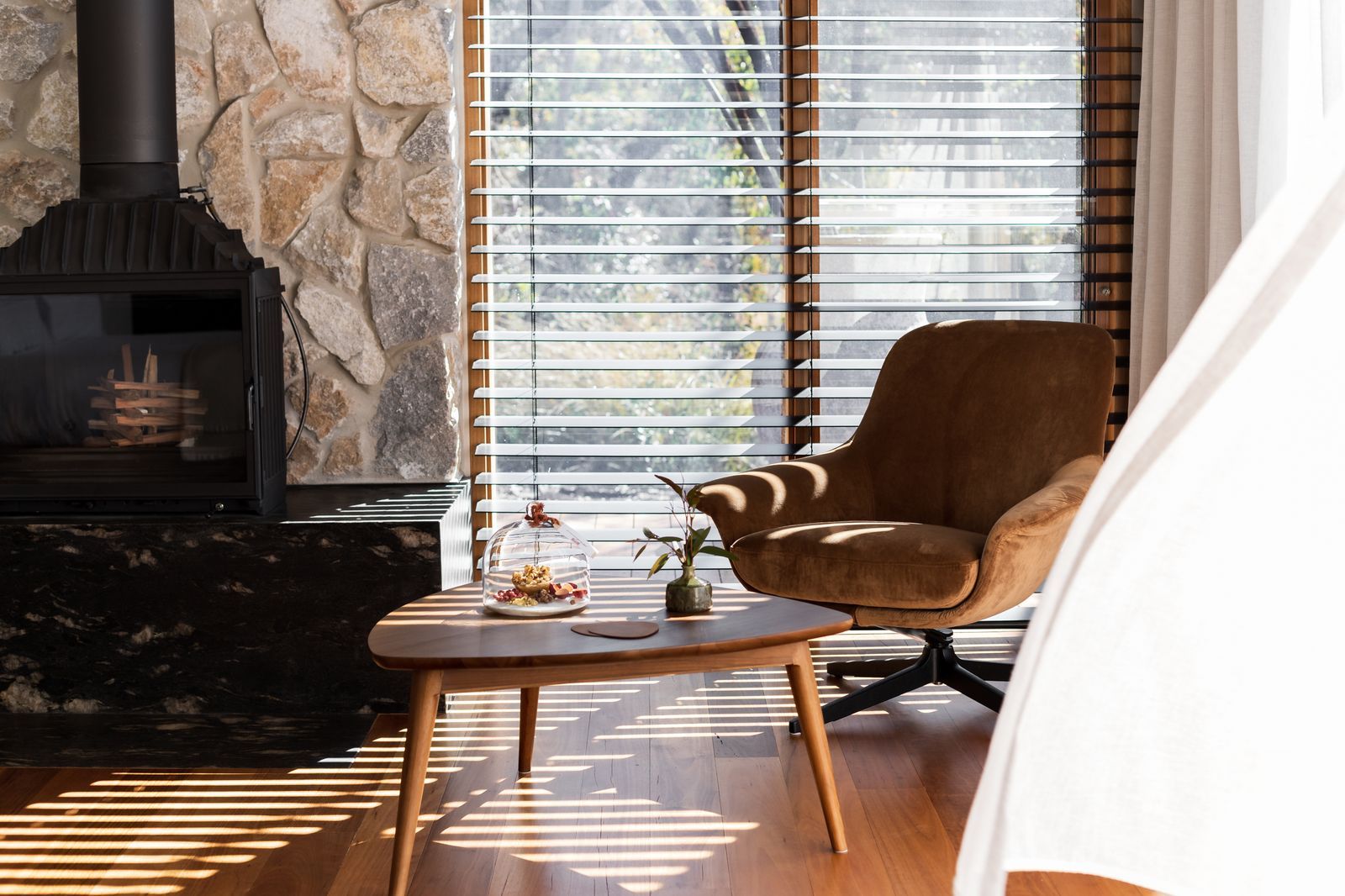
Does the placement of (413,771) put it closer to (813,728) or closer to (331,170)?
(813,728)

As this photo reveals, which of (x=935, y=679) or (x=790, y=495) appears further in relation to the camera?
(x=790, y=495)

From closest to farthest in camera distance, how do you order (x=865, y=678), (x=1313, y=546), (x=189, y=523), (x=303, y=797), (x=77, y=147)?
(x=1313, y=546) → (x=303, y=797) → (x=189, y=523) → (x=865, y=678) → (x=77, y=147)

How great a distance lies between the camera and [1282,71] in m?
2.93

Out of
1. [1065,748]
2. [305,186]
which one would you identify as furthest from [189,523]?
[1065,748]

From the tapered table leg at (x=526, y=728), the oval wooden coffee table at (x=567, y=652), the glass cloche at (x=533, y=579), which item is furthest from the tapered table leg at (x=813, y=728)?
the tapered table leg at (x=526, y=728)

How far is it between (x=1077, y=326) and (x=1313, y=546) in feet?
8.43

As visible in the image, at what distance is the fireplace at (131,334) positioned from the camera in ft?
9.80

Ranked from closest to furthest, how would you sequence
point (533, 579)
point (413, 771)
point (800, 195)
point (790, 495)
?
point (413, 771) < point (533, 579) < point (790, 495) < point (800, 195)

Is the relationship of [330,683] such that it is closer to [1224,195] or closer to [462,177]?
[462,177]

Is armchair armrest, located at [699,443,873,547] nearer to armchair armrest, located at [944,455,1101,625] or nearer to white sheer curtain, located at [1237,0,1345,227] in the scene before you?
armchair armrest, located at [944,455,1101,625]

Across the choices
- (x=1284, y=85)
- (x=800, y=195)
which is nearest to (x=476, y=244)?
(x=800, y=195)

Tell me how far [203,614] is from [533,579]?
44.5 inches

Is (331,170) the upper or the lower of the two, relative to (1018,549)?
upper

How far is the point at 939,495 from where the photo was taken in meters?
3.08
